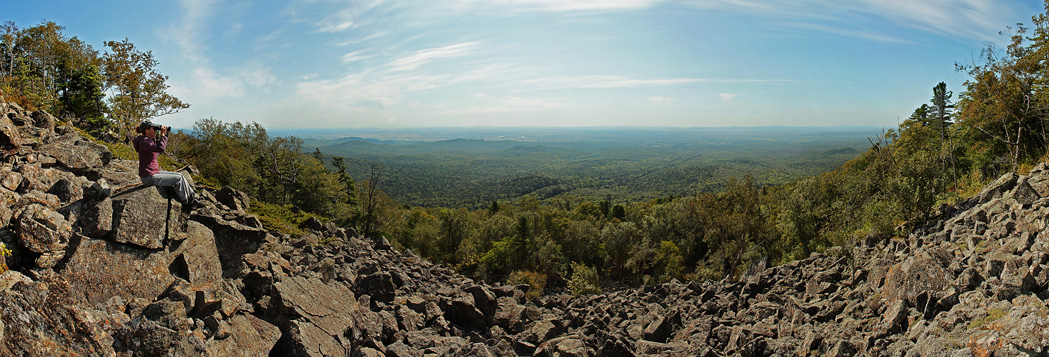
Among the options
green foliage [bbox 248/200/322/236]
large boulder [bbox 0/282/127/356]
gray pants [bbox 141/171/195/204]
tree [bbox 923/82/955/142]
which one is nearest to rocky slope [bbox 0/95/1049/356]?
large boulder [bbox 0/282/127/356]

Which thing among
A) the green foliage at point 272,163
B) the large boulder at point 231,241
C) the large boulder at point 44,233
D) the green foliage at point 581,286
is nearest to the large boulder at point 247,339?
the large boulder at point 231,241

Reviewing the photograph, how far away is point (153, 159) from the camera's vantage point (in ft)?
25.2

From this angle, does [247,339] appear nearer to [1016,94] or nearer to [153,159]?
[153,159]

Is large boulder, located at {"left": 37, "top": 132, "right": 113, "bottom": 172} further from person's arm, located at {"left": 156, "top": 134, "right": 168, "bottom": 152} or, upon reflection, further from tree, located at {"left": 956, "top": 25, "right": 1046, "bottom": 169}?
tree, located at {"left": 956, "top": 25, "right": 1046, "bottom": 169}

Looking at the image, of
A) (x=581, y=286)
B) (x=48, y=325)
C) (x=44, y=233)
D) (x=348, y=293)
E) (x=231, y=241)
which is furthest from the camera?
(x=581, y=286)

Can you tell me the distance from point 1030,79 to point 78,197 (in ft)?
119

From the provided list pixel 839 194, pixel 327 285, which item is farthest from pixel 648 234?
pixel 327 285

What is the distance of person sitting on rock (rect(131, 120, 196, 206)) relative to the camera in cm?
746

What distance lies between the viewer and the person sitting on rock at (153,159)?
7.46 metres

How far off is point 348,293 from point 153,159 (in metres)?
5.20

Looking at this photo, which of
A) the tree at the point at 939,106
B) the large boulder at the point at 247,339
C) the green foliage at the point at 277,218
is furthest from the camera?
the tree at the point at 939,106

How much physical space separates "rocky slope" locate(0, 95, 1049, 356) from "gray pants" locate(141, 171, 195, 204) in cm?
19

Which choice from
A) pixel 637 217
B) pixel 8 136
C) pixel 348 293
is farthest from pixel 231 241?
pixel 637 217

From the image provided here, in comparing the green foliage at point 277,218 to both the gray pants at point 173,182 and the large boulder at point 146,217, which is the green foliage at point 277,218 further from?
the large boulder at point 146,217
